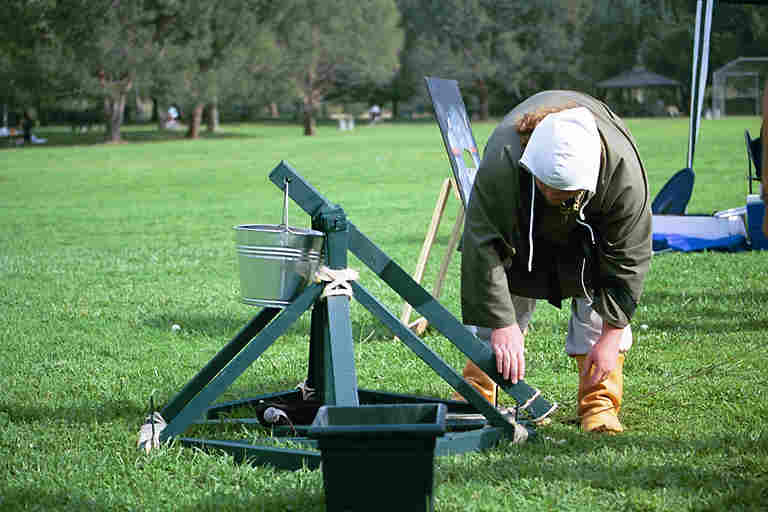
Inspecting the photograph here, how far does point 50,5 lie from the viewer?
43.2 meters

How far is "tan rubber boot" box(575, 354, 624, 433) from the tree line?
9.05 m

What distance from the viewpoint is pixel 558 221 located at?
407 centimetres

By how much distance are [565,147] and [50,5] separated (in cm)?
4393

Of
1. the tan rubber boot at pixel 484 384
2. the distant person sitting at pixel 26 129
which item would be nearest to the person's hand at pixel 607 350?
the tan rubber boot at pixel 484 384

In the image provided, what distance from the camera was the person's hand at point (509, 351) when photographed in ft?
13.2

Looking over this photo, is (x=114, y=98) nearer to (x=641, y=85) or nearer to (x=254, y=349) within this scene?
(x=641, y=85)

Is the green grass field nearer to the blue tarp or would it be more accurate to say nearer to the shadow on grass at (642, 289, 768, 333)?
the shadow on grass at (642, 289, 768, 333)

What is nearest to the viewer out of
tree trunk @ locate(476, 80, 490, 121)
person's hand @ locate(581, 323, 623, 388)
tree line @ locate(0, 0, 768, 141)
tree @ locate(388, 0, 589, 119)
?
person's hand @ locate(581, 323, 623, 388)

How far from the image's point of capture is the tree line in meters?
43.2

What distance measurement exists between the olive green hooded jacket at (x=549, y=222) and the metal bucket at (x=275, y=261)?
2.25ft

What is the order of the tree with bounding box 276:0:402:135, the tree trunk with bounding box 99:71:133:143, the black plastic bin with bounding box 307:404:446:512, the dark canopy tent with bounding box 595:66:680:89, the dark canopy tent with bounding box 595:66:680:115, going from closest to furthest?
1. the black plastic bin with bounding box 307:404:446:512
2. the tree trunk with bounding box 99:71:133:143
3. the tree with bounding box 276:0:402:135
4. the dark canopy tent with bounding box 595:66:680:89
5. the dark canopy tent with bounding box 595:66:680:115

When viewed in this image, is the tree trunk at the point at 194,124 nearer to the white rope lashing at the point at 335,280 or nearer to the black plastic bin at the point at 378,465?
the white rope lashing at the point at 335,280

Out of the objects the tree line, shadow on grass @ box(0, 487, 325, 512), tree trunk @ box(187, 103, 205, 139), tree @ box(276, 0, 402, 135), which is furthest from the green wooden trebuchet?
tree @ box(276, 0, 402, 135)

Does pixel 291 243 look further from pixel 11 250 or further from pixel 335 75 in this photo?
pixel 335 75
